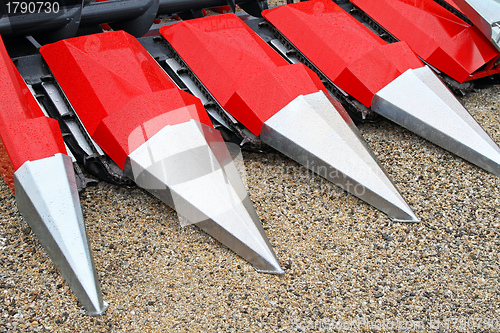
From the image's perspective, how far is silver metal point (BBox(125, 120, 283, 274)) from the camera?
194cm

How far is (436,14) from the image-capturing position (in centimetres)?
325

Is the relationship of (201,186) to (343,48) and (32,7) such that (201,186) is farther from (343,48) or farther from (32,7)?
(32,7)

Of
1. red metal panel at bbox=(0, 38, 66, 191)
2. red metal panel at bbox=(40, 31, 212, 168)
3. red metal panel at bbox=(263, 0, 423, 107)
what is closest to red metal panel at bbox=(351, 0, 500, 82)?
red metal panel at bbox=(263, 0, 423, 107)

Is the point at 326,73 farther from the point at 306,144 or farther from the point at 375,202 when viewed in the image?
the point at 375,202

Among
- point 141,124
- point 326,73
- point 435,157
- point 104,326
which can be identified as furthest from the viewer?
point 326,73

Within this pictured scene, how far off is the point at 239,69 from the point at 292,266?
118cm

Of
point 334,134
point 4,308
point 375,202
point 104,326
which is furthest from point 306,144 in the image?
point 4,308

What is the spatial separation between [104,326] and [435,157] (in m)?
1.81

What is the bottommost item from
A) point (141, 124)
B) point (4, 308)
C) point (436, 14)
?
point (4, 308)

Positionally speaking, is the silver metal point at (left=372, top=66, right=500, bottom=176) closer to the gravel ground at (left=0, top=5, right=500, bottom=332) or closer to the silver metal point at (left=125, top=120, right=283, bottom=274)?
the gravel ground at (left=0, top=5, right=500, bottom=332)

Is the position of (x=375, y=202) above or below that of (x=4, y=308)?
above

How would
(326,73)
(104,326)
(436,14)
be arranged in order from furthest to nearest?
(436,14)
(326,73)
(104,326)

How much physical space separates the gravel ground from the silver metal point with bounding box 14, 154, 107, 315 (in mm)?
100

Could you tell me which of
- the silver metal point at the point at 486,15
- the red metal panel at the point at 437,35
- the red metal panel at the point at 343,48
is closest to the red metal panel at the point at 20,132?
the red metal panel at the point at 343,48
